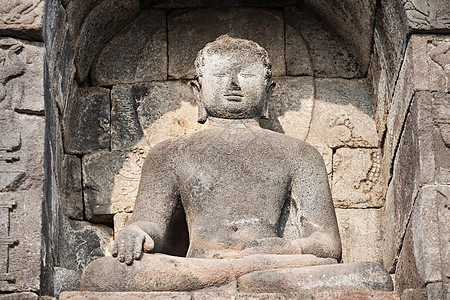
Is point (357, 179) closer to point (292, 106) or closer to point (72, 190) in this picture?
point (292, 106)

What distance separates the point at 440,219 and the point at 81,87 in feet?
11.4

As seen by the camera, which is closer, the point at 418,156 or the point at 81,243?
the point at 418,156

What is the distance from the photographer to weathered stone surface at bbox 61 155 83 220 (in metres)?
8.73

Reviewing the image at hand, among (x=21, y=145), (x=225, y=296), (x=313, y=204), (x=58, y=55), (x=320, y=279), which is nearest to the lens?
(x=225, y=296)

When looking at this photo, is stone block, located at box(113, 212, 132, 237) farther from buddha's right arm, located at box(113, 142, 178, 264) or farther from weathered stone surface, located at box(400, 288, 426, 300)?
weathered stone surface, located at box(400, 288, 426, 300)

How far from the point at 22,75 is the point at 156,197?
1.35 m

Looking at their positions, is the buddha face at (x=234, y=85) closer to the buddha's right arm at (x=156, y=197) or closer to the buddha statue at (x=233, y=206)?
the buddha statue at (x=233, y=206)

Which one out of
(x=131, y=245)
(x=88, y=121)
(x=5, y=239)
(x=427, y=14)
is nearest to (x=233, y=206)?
(x=131, y=245)

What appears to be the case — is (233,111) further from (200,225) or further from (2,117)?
(2,117)

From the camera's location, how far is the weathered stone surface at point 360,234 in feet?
28.4

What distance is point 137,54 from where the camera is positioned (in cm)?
931

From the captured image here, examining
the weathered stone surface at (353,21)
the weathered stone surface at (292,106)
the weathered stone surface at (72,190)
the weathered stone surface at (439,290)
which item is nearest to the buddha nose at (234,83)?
the weathered stone surface at (292,106)

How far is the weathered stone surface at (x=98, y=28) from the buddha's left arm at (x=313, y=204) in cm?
203

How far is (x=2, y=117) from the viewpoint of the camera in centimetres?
731
